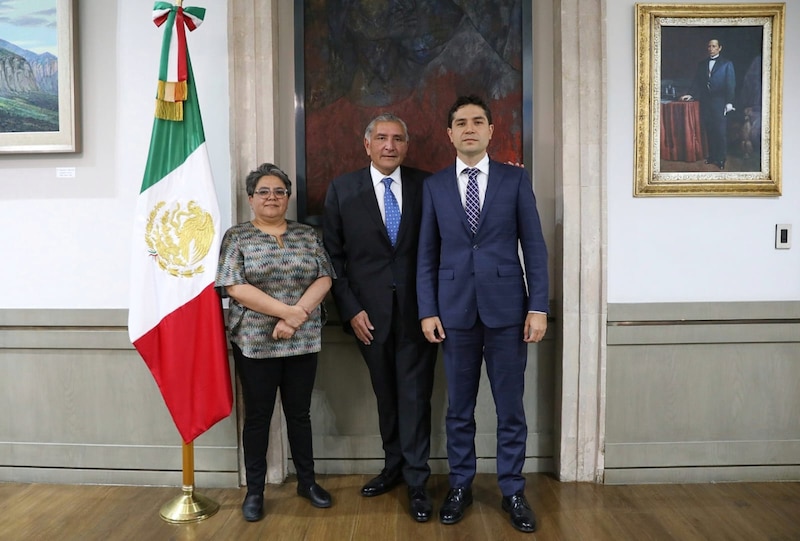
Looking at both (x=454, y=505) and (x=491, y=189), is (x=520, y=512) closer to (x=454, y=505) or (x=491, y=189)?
(x=454, y=505)

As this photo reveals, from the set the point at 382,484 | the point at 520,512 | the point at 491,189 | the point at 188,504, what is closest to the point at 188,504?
the point at 188,504

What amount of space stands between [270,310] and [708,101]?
2211mm

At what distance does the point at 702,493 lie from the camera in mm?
2691

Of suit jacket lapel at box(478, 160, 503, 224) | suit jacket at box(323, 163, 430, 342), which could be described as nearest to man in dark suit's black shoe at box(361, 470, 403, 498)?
suit jacket at box(323, 163, 430, 342)

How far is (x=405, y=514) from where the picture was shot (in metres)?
2.49

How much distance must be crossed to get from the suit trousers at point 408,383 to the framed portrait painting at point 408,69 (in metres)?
0.78

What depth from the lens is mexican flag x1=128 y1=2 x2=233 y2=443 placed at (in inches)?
97.1

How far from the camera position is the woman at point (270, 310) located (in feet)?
7.88

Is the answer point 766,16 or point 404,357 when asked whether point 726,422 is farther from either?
point 766,16

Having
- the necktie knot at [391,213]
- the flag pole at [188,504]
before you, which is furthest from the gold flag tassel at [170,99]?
the flag pole at [188,504]

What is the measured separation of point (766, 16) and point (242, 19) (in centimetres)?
243

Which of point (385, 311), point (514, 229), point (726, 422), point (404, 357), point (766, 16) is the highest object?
point (766, 16)

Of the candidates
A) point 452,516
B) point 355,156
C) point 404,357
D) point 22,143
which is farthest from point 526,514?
point 22,143

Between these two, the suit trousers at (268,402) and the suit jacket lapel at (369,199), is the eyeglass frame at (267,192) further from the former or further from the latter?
the suit trousers at (268,402)
